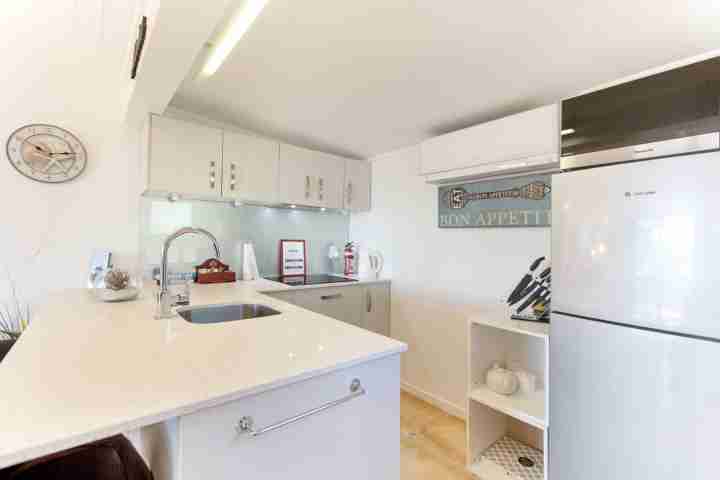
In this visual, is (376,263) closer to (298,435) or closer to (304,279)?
(304,279)

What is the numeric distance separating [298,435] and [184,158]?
6.41 feet

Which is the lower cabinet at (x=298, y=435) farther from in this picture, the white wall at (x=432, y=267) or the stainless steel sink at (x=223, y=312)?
the white wall at (x=432, y=267)

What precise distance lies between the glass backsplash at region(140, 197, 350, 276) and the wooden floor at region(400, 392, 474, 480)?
61.0 inches

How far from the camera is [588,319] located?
139 centimetres

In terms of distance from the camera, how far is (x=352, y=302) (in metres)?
2.72

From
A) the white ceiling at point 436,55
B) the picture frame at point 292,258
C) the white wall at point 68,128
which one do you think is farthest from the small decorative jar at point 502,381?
the white wall at point 68,128

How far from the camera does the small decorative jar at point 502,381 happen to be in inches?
71.2

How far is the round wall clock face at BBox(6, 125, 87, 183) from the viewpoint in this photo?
1.92m

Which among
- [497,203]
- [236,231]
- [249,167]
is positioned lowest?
[236,231]

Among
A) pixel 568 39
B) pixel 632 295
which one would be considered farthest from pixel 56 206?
pixel 632 295

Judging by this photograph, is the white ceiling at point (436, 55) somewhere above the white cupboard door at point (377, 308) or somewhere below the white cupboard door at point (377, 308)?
above

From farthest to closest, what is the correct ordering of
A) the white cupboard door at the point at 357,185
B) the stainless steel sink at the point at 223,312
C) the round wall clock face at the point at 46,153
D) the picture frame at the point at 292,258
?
the white cupboard door at the point at 357,185, the picture frame at the point at 292,258, the round wall clock face at the point at 46,153, the stainless steel sink at the point at 223,312

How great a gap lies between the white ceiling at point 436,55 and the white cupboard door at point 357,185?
2.64 ft

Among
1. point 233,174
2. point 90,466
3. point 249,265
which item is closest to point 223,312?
point 90,466
